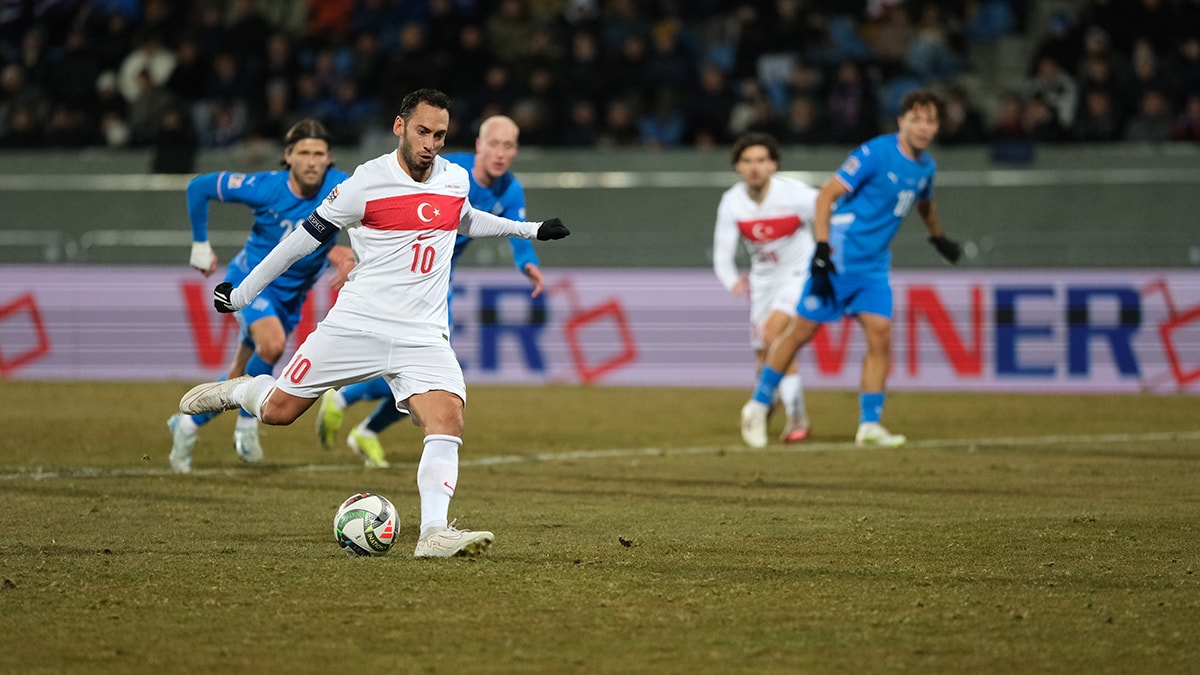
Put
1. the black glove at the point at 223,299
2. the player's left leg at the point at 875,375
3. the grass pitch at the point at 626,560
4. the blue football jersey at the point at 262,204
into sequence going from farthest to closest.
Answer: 1. the player's left leg at the point at 875,375
2. the blue football jersey at the point at 262,204
3. the black glove at the point at 223,299
4. the grass pitch at the point at 626,560

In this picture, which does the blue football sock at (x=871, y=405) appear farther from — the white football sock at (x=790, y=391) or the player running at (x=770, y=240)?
the white football sock at (x=790, y=391)

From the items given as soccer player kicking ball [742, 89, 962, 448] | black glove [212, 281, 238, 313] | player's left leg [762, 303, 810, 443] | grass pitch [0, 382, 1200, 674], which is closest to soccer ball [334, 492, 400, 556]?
grass pitch [0, 382, 1200, 674]

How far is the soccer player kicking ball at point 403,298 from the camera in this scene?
7.31 meters

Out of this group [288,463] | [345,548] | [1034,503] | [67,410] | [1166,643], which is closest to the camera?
[1166,643]

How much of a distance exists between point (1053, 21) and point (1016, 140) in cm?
280

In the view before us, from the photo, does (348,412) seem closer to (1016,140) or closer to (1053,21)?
(1016,140)

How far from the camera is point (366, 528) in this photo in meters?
7.28

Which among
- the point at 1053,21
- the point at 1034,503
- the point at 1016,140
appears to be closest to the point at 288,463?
the point at 1034,503

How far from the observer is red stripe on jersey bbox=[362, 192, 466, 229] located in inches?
290

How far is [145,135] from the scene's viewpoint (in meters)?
21.3

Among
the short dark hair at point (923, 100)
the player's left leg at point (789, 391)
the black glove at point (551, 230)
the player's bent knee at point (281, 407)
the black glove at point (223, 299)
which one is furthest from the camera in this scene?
the player's left leg at point (789, 391)

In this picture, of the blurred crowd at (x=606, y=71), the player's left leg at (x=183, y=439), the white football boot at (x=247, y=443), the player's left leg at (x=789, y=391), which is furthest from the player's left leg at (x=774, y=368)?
the blurred crowd at (x=606, y=71)

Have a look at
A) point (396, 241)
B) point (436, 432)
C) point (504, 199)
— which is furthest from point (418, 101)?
point (504, 199)

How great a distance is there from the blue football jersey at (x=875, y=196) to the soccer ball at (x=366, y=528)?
617cm
